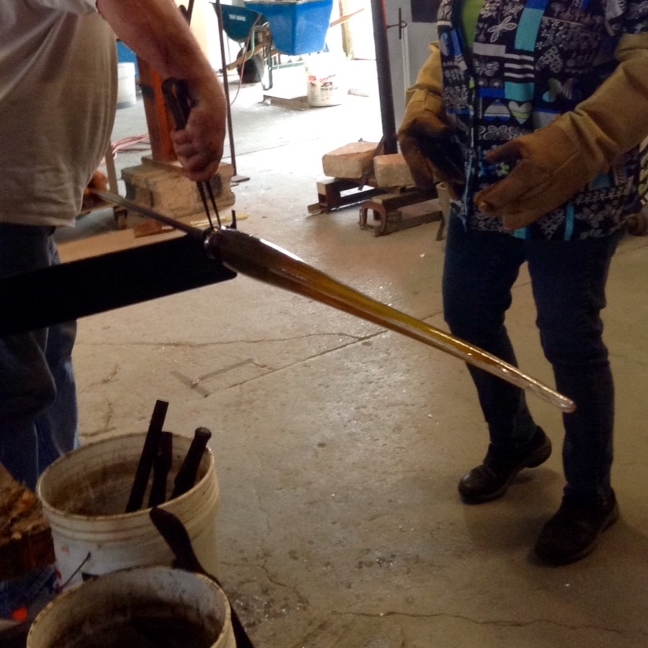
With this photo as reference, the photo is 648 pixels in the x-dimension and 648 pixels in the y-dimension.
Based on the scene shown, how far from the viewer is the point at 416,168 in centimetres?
177

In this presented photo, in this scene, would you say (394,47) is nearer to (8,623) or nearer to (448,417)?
(448,417)

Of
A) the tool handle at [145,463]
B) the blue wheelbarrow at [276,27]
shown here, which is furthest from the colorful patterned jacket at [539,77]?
the blue wheelbarrow at [276,27]

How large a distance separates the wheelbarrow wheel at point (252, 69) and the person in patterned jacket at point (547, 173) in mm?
6725

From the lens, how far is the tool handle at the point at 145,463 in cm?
136

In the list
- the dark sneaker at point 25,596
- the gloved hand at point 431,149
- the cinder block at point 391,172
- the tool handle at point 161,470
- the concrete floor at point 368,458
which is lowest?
the concrete floor at point 368,458

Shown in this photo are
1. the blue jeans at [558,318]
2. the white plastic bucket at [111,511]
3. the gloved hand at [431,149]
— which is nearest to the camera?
the white plastic bucket at [111,511]

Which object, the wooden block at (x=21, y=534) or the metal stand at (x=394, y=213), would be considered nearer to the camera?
the wooden block at (x=21, y=534)

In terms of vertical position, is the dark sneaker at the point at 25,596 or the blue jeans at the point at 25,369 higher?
the blue jeans at the point at 25,369

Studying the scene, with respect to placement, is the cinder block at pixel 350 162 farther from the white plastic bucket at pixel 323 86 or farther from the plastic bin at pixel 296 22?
the plastic bin at pixel 296 22

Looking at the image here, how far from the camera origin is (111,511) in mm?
1443

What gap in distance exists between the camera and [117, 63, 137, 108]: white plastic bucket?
720 cm

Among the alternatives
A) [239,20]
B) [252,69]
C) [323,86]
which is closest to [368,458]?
[323,86]

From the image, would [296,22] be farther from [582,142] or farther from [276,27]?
[582,142]

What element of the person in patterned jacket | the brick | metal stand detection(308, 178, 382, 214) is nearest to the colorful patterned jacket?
the person in patterned jacket
